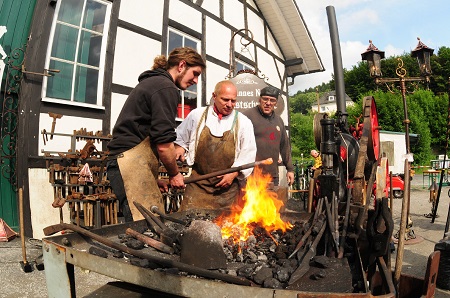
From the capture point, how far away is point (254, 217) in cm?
288

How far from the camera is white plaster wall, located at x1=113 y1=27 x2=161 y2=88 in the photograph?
668 cm

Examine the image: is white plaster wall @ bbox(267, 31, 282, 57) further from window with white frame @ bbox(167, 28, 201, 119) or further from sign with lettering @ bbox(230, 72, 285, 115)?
sign with lettering @ bbox(230, 72, 285, 115)

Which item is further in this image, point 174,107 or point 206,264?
point 174,107

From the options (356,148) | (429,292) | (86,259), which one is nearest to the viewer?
(86,259)

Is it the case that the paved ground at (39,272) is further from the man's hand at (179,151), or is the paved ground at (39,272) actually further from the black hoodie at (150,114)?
the man's hand at (179,151)

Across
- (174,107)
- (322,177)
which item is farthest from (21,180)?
(322,177)

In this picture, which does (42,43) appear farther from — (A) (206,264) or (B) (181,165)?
(A) (206,264)

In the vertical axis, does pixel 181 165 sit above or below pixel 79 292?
above

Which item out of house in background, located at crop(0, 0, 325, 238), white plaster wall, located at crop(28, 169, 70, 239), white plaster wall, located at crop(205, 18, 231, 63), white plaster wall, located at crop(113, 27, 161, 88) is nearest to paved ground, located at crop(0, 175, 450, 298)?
white plaster wall, located at crop(28, 169, 70, 239)

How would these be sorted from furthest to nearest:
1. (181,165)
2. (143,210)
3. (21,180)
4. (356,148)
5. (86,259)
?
1. (181,165)
2. (21,180)
3. (356,148)
4. (143,210)
5. (86,259)

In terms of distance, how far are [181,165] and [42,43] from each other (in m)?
3.06

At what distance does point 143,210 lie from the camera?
2631 mm

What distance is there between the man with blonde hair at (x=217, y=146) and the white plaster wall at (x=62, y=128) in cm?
283

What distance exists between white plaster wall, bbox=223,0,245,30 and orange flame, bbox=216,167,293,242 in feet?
26.7
